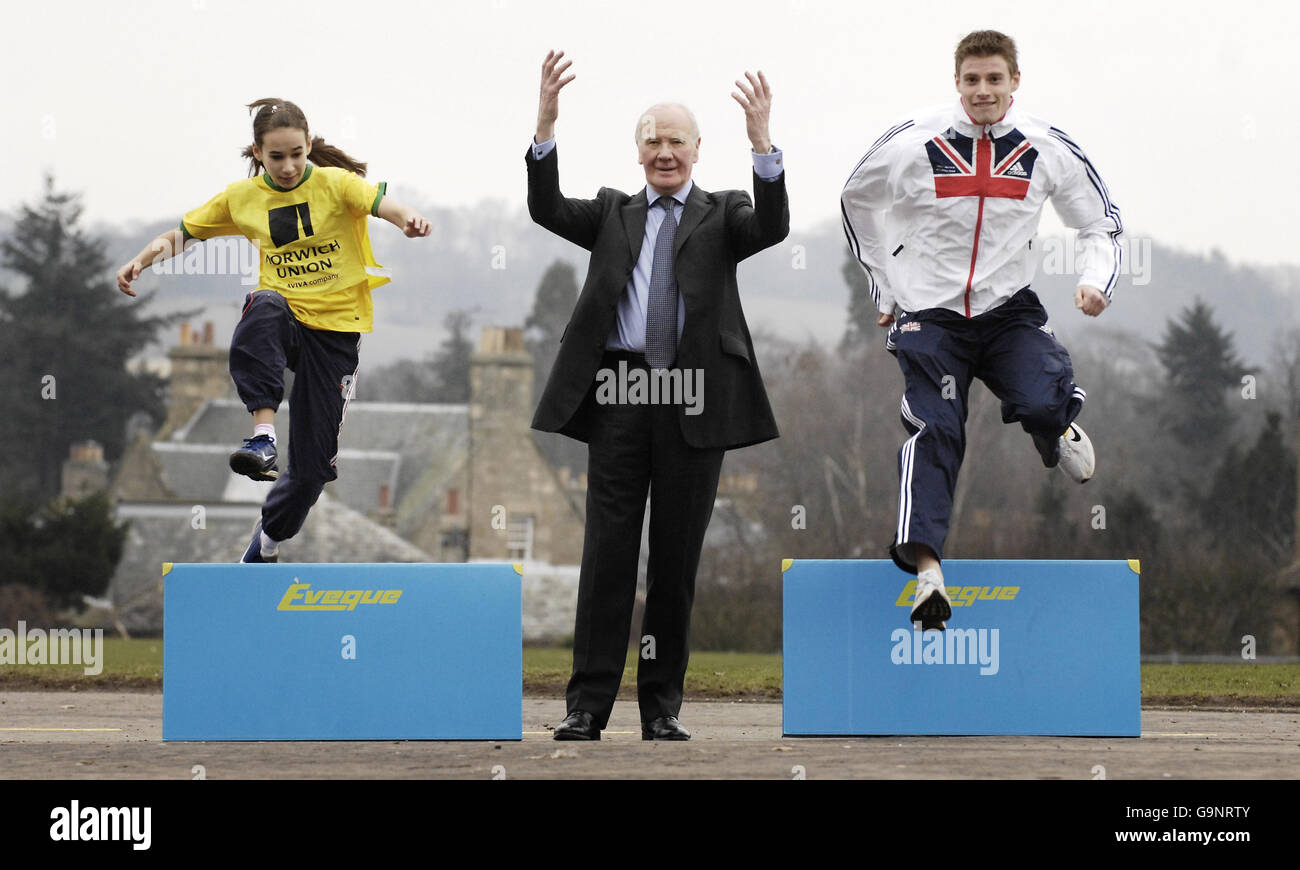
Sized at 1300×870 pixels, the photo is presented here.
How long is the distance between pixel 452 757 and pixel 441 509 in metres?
47.5

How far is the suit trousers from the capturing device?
6.65 m

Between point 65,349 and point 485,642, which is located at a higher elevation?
point 65,349

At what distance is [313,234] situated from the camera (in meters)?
7.33

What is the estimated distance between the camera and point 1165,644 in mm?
32031

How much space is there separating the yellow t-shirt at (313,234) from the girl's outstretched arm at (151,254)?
111 mm

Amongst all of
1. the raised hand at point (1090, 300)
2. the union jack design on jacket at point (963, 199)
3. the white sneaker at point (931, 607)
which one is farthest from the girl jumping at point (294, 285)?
the raised hand at point (1090, 300)

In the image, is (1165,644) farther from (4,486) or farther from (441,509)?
(4,486)

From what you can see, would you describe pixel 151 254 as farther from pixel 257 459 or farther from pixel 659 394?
pixel 659 394

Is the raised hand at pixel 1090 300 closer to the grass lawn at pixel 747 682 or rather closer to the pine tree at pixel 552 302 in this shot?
the grass lawn at pixel 747 682

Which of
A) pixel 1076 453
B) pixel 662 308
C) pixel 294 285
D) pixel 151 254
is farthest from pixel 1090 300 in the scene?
pixel 151 254

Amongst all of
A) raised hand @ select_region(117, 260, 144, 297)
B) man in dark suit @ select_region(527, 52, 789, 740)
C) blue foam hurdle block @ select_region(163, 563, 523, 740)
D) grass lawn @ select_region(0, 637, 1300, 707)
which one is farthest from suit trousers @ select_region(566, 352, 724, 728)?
grass lawn @ select_region(0, 637, 1300, 707)

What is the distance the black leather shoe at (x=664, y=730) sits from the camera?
6.52 metres
